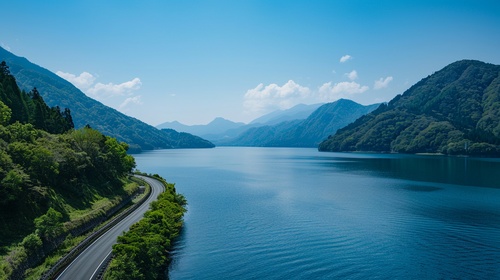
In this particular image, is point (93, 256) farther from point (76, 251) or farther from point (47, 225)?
point (47, 225)

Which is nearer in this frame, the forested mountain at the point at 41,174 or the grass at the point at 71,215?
the grass at the point at 71,215

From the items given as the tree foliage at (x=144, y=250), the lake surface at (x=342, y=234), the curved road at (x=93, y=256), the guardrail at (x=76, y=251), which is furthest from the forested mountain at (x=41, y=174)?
the lake surface at (x=342, y=234)

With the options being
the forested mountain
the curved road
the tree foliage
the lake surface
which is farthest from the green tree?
the lake surface

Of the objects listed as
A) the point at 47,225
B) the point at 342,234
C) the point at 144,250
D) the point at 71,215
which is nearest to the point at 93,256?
the point at 47,225

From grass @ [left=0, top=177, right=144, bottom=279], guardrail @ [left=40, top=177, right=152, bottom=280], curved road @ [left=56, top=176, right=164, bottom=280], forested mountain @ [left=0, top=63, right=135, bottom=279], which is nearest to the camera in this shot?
guardrail @ [left=40, top=177, right=152, bottom=280]

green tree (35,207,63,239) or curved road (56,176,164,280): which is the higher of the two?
green tree (35,207,63,239)

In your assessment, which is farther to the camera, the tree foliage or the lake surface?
the lake surface

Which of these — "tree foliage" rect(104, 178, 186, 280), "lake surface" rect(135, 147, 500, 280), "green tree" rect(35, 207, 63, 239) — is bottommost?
"lake surface" rect(135, 147, 500, 280)

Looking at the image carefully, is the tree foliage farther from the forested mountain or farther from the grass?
the forested mountain

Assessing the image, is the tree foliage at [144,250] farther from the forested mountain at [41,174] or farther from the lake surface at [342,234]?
the forested mountain at [41,174]

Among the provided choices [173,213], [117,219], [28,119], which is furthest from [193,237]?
[28,119]
